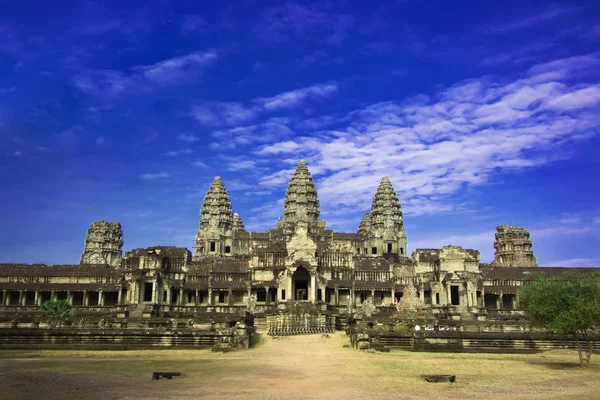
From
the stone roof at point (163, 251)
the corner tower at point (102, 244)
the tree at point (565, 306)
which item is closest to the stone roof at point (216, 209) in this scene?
the corner tower at point (102, 244)

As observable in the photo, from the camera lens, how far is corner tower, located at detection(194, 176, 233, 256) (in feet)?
318

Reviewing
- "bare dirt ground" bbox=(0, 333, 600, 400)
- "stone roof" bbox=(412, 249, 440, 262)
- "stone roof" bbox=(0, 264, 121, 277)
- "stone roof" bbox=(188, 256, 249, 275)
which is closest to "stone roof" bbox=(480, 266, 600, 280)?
"stone roof" bbox=(412, 249, 440, 262)

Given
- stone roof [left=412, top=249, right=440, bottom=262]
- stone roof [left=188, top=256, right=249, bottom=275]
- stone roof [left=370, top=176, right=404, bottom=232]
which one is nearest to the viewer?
stone roof [left=188, top=256, right=249, bottom=275]

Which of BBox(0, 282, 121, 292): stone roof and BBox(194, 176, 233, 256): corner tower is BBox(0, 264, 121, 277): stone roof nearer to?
BBox(0, 282, 121, 292): stone roof

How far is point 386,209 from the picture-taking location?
98.6m

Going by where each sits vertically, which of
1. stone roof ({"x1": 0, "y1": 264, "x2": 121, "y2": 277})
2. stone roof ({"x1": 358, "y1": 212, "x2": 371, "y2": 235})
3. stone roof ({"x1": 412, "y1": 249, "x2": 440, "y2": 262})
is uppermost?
stone roof ({"x1": 358, "y1": 212, "x2": 371, "y2": 235})

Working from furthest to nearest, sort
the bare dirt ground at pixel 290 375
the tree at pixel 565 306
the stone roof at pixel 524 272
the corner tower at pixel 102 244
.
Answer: the corner tower at pixel 102 244
the stone roof at pixel 524 272
the tree at pixel 565 306
the bare dirt ground at pixel 290 375

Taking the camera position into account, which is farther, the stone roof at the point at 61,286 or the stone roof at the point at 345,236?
the stone roof at the point at 345,236

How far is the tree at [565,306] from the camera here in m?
22.8

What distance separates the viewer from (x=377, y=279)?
66.4 m

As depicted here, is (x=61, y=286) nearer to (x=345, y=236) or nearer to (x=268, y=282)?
(x=268, y=282)

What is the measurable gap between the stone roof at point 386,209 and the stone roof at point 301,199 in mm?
10751

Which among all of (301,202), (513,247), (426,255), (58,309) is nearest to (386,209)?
(301,202)

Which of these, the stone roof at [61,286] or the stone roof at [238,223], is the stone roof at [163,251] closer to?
the stone roof at [61,286]
